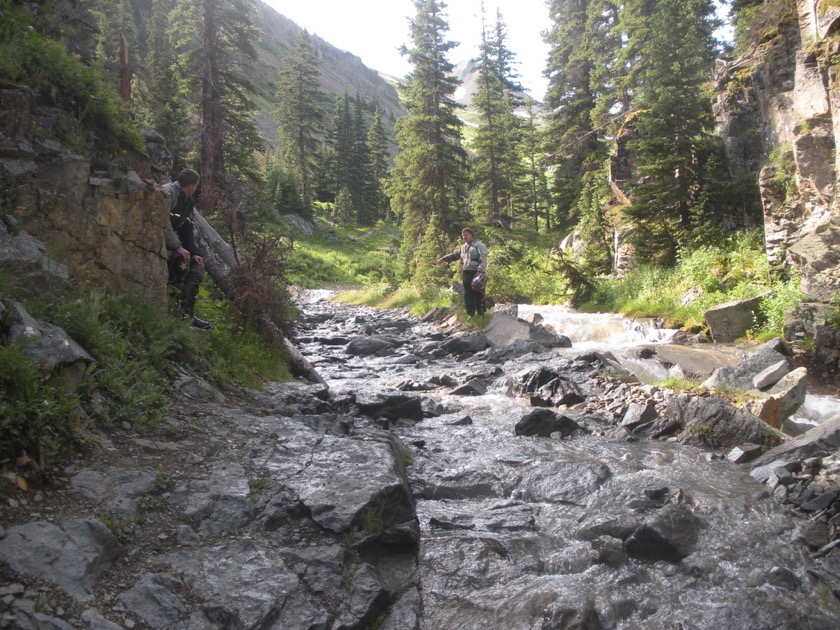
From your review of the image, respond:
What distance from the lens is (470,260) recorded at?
14461mm

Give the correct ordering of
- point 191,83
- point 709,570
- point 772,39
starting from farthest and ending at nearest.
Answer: point 191,83 < point 772,39 < point 709,570

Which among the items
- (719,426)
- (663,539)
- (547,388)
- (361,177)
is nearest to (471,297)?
(547,388)

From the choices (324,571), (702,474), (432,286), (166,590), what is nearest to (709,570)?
(702,474)

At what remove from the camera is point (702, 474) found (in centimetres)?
611

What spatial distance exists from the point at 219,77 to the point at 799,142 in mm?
19845

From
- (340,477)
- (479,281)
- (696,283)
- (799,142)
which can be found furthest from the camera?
(696,283)

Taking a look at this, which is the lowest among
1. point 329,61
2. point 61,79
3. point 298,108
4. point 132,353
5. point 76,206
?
point 132,353

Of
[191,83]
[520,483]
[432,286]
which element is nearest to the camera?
[520,483]

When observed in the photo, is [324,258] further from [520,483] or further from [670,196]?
[520,483]

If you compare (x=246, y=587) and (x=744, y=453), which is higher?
(x=246, y=587)

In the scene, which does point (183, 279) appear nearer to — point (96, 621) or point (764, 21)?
point (96, 621)

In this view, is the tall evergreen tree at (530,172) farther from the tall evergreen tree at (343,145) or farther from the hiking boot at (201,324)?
the hiking boot at (201,324)

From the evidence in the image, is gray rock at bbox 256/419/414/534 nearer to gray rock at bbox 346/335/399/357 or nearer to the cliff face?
the cliff face

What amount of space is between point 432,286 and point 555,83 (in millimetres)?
19152
